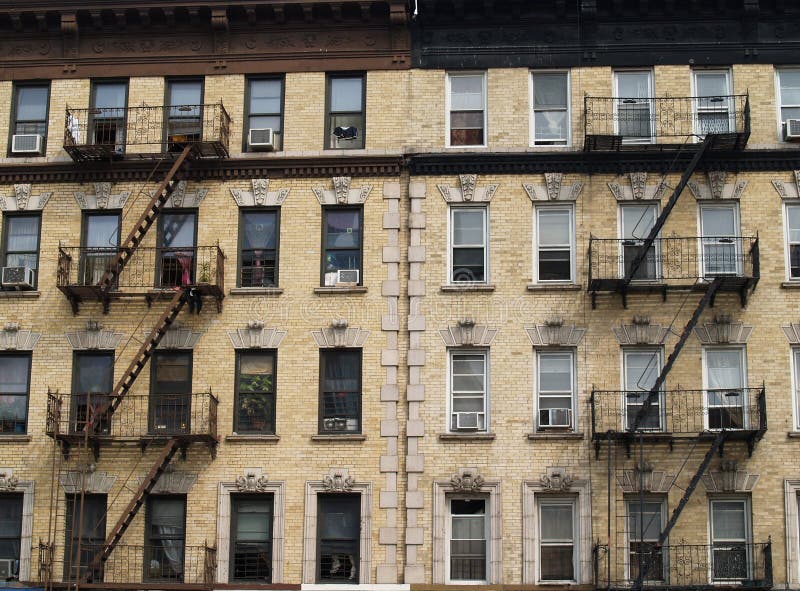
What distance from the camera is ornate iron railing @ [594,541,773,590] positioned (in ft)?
89.2

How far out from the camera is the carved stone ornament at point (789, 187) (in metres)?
29.2

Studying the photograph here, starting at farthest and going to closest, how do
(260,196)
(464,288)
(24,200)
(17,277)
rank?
(24,200), (260,196), (17,277), (464,288)

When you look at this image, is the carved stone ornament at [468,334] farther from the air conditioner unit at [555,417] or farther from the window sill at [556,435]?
the window sill at [556,435]

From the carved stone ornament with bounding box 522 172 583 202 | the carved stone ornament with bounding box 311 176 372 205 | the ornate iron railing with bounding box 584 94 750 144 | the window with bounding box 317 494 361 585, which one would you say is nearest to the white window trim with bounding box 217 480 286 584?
the window with bounding box 317 494 361 585

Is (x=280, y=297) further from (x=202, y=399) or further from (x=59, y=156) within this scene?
(x=59, y=156)

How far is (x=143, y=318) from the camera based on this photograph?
96.5 feet

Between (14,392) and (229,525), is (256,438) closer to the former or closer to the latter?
(229,525)

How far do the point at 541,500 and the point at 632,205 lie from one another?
6.62m

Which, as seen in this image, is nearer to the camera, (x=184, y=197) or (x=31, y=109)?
(x=184, y=197)

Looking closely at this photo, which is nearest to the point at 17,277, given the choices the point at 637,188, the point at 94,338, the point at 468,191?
the point at 94,338

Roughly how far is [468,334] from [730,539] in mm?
6721

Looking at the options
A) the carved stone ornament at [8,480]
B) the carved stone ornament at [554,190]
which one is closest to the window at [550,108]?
the carved stone ornament at [554,190]

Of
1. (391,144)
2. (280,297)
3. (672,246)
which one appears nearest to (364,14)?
(391,144)

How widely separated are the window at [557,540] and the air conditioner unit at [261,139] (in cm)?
966
